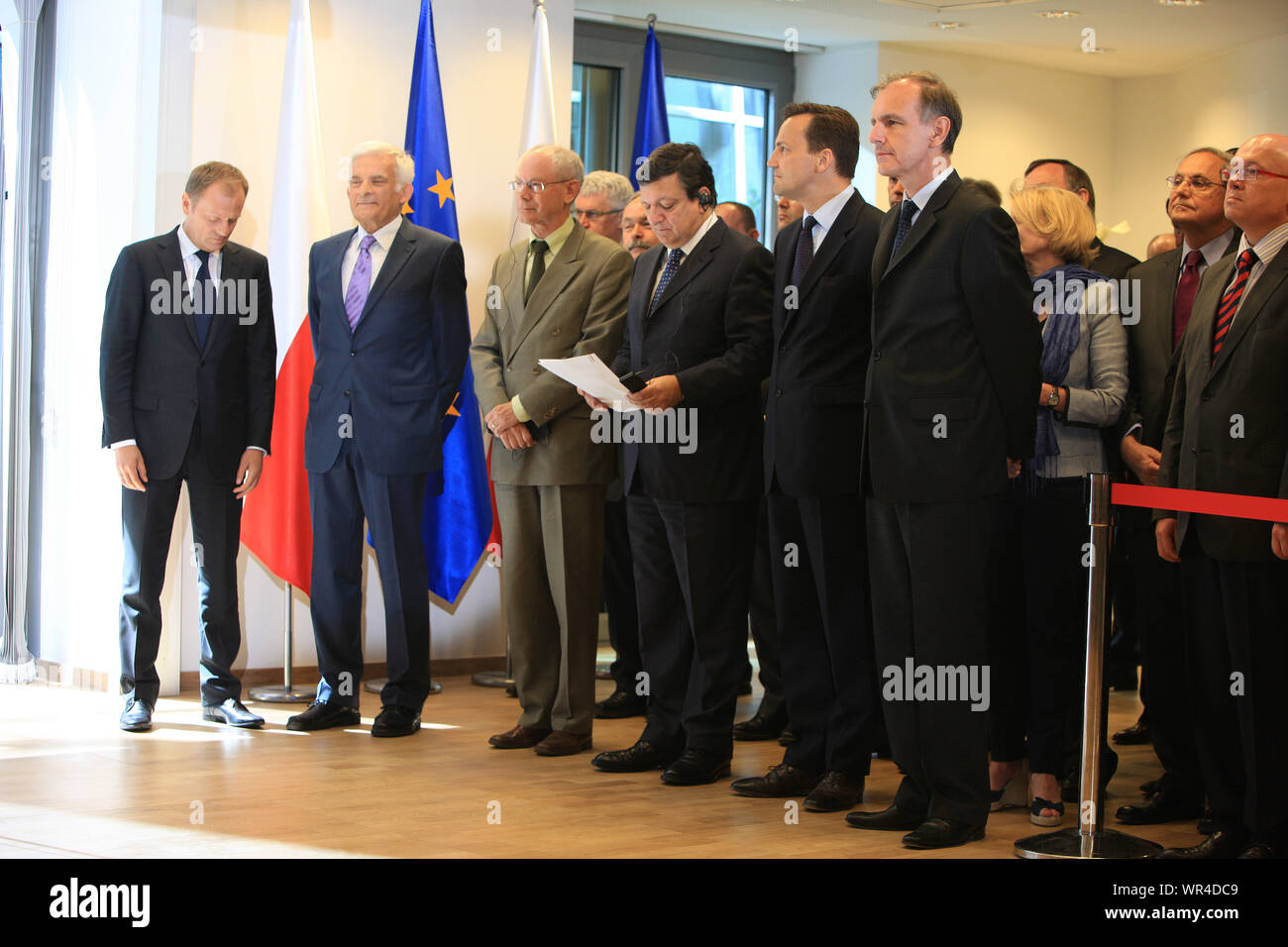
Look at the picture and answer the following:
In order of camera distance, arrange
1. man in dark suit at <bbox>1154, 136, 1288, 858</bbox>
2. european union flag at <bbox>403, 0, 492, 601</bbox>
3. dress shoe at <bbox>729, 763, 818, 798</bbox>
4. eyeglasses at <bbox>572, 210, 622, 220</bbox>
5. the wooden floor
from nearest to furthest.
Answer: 1. man in dark suit at <bbox>1154, 136, 1288, 858</bbox>
2. the wooden floor
3. dress shoe at <bbox>729, 763, 818, 798</bbox>
4. eyeglasses at <bbox>572, 210, 622, 220</bbox>
5. european union flag at <bbox>403, 0, 492, 601</bbox>

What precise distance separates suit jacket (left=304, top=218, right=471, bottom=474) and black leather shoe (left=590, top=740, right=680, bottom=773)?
4.06 feet

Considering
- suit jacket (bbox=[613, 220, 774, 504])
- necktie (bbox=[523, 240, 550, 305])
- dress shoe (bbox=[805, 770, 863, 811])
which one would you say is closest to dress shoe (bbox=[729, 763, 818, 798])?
dress shoe (bbox=[805, 770, 863, 811])

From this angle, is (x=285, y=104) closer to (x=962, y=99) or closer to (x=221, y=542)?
(x=221, y=542)

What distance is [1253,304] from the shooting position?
138 inches

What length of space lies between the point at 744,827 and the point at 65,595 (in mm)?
3439

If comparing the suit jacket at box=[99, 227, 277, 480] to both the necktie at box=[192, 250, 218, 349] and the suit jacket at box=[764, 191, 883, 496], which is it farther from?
the suit jacket at box=[764, 191, 883, 496]

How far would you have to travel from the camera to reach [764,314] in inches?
169

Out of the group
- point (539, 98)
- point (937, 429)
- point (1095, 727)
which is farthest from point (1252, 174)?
point (539, 98)

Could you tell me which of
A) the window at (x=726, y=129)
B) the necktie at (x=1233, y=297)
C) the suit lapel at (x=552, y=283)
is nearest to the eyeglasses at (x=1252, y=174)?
the necktie at (x=1233, y=297)

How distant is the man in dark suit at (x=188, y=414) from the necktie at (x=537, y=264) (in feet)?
3.46

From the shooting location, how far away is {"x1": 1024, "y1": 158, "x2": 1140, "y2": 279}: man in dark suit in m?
4.58

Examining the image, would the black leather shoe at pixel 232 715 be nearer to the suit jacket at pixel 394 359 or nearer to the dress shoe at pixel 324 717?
the dress shoe at pixel 324 717

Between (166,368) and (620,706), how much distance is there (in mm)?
2107

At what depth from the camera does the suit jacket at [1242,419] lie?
3.42 metres
